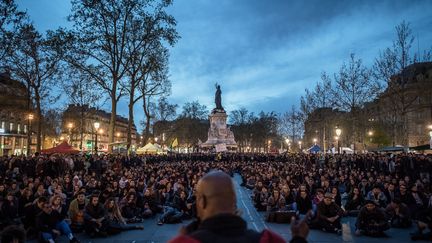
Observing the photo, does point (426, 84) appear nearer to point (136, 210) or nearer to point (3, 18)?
point (136, 210)

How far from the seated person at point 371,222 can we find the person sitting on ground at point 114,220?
6625mm

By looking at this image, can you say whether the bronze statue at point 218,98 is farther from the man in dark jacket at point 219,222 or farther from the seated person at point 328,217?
the man in dark jacket at point 219,222

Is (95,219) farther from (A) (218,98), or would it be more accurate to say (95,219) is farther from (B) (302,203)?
(A) (218,98)

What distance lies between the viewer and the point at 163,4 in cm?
3278

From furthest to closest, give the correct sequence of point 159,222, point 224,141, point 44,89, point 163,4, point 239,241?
1. point 224,141
2. point 44,89
3. point 163,4
4. point 159,222
5. point 239,241

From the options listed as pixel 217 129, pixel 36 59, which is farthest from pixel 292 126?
pixel 36 59

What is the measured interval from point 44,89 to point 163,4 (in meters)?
13.6

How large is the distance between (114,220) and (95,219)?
1174 mm

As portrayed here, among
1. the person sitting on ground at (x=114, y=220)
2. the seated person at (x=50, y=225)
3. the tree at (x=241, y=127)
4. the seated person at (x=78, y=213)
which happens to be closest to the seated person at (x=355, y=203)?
the person sitting on ground at (x=114, y=220)

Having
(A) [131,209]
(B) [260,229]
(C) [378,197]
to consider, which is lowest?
(B) [260,229]

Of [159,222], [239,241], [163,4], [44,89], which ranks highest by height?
[163,4]

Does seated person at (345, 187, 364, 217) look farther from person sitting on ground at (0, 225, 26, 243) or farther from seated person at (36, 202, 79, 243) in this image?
person sitting on ground at (0, 225, 26, 243)

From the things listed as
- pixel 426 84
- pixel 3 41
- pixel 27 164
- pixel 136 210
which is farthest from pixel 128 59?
pixel 426 84

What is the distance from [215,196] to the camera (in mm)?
2369
